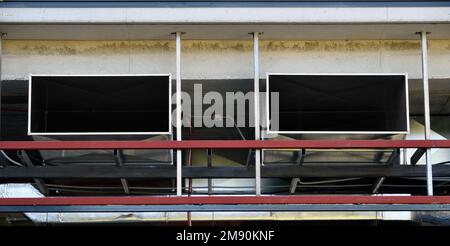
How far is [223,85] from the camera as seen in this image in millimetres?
8117

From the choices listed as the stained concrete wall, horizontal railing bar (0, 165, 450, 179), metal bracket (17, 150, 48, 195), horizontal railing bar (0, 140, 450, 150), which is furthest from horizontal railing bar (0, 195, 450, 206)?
the stained concrete wall

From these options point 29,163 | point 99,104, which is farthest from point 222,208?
point 29,163

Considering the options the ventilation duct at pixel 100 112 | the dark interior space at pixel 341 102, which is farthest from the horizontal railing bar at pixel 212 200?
the dark interior space at pixel 341 102

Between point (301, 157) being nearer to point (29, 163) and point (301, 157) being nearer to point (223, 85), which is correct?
point (223, 85)

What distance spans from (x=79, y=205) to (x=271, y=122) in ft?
7.59

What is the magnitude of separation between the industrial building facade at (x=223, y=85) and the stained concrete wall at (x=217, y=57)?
1 cm

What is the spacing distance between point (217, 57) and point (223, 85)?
0.37 metres

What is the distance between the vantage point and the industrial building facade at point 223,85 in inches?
288

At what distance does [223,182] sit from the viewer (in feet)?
31.9

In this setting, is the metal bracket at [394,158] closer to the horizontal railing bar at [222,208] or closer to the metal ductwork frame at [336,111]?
the metal ductwork frame at [336,111]

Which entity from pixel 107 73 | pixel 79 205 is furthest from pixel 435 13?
pixel 79 205

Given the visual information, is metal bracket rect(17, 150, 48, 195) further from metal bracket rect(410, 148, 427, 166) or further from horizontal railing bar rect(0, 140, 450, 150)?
metal bracket rect(410, 148, 427, 166)

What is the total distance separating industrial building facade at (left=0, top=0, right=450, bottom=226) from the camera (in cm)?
732
